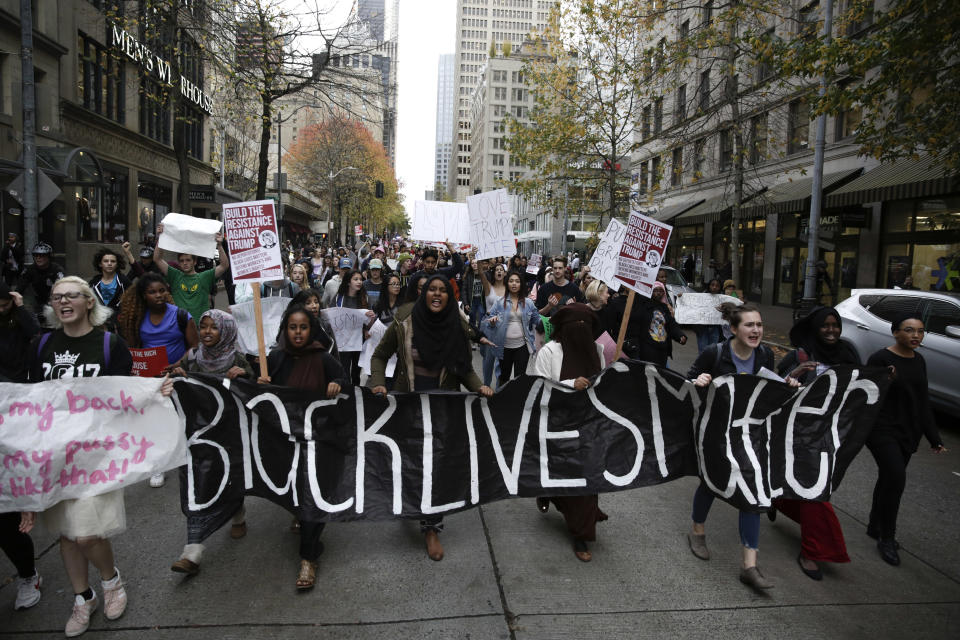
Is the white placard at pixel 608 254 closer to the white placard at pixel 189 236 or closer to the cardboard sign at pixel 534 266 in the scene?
the white placard at pixel 189 236

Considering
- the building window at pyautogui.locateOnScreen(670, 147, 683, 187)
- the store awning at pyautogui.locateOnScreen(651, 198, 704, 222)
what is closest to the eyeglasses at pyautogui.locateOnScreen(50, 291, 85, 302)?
the store awning at pyautogui.locateOnScreen(651, 198, 704, 222)

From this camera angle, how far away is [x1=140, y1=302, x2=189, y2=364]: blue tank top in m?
4.98

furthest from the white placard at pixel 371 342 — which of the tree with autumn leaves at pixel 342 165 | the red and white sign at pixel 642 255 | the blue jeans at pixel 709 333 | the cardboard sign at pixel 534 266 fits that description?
the tree with autumn leaves at pixel 342 165

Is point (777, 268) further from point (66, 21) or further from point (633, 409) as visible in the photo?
point (66, 21)

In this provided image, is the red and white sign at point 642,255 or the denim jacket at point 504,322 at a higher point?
the red and white sign at point 642,255

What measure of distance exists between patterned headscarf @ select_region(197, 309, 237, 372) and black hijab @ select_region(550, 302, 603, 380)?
240 centimetres

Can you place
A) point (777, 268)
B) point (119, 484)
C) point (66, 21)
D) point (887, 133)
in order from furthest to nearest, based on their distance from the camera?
point (777, 268) < point (66, 21) < point (887, 133) < point (119, 484)

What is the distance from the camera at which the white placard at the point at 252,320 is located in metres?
6.93

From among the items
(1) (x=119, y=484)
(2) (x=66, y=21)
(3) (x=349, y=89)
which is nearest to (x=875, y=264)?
(3) (x=349, y=89)

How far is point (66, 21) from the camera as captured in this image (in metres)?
20.9

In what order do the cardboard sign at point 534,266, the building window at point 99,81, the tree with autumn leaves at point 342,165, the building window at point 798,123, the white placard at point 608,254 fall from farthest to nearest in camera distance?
the tree with autumn leaves at point 342,165
the building window at point 99,81
the building window at point 798,123
the cardboard sign at point 534,266
the white placard at point 608,254

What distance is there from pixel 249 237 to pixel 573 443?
2796 mm

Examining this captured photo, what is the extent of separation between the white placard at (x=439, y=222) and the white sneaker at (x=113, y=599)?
11467mm

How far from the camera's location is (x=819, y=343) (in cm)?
458
